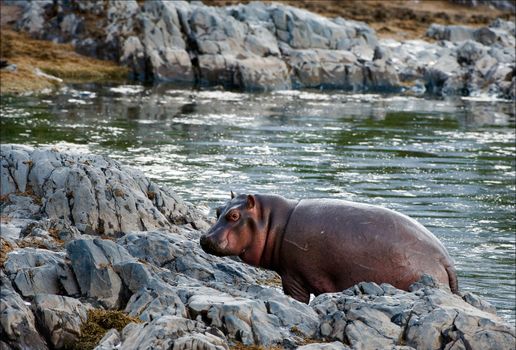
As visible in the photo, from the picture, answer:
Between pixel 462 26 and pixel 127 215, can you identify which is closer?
pixel 127 215

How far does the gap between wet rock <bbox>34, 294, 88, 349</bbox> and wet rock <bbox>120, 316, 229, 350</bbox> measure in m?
0.60

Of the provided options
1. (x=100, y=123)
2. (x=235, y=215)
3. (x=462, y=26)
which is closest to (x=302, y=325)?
(x=235, y=215)

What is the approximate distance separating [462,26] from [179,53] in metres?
20.9

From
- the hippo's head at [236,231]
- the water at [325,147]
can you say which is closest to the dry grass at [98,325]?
the hippo's head at [236,231]

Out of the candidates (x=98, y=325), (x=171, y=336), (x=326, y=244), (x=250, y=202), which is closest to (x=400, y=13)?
(x=250, y=202)

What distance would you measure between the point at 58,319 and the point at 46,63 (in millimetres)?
38173

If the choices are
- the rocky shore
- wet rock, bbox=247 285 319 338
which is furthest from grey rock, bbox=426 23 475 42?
wet rock, bbox=247 285 319 338

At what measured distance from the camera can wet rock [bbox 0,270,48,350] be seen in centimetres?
909

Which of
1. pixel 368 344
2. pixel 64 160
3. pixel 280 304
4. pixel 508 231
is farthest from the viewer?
pixel 508 231

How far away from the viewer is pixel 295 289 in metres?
12.0

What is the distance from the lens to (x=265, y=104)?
4128 centimetres

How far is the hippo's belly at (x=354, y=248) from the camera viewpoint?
11.4 m

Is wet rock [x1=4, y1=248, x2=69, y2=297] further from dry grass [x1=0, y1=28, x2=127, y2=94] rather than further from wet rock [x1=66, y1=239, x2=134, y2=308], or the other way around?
dry grass [x1=0, y1=28, x2=127, y2=94]

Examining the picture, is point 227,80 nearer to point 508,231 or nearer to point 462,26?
point 462,26
